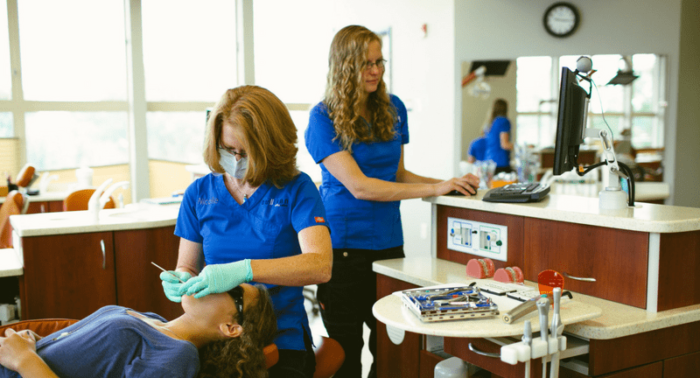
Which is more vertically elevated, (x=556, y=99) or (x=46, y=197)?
(x=556, y=99)

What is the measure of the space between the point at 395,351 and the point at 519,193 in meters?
0.66

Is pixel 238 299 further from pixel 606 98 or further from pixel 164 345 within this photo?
pixel 606 98

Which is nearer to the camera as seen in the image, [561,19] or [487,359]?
[487,359]

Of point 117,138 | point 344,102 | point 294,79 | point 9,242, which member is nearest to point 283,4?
point 294,79

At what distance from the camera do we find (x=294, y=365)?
157 cm

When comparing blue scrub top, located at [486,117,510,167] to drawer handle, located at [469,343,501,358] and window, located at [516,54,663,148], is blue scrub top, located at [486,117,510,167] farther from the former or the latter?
drawer handle, located at [469,343,501,358]

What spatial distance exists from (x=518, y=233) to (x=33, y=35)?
13.8ft

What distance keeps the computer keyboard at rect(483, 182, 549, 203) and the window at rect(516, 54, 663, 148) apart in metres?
2.63

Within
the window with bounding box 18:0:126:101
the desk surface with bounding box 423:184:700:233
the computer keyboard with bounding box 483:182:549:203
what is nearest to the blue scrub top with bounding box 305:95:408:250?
the desk surface with bounding box 423:184:700:233

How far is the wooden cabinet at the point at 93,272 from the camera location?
2.58m

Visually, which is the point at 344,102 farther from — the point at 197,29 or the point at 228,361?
the point at 197,29

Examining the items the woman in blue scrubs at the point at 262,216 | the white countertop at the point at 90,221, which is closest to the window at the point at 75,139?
the white countertop at the point at 90,221

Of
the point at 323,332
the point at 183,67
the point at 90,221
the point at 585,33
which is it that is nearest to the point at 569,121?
the point at 90,221

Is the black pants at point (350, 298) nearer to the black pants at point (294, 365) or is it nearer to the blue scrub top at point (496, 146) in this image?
the black pants at point (294, 365)
